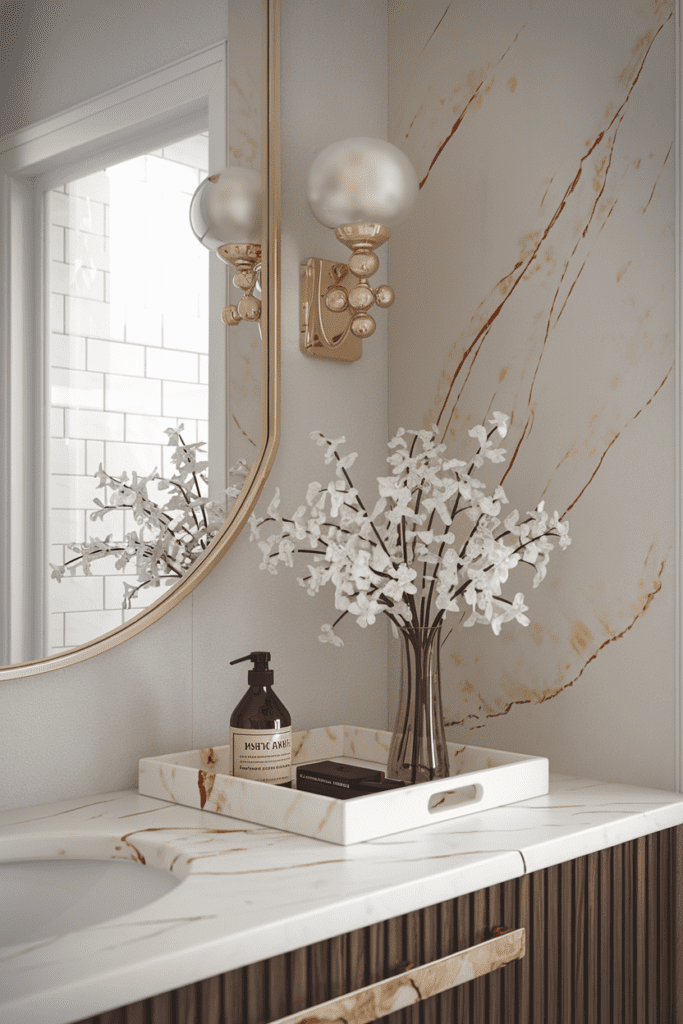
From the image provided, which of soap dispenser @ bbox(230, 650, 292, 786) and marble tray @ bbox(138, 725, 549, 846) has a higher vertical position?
soap dispenser @ bbox(230, 650, 292, 786)

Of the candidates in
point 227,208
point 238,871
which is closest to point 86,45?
point 227,208

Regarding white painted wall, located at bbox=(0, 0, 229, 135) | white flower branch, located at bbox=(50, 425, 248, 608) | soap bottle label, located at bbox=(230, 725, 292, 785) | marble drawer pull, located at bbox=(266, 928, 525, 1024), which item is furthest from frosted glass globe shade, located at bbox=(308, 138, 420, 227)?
marble drawer pull, located at bbox=(266, 928, 525, 1024)

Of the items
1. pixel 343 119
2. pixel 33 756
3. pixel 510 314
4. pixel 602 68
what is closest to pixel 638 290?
pixel 510 314

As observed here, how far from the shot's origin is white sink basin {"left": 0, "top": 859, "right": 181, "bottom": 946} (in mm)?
997

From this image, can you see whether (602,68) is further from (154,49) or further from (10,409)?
(10,409)

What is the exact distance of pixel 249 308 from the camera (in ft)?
Answer: 4.59

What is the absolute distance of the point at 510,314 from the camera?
146cm

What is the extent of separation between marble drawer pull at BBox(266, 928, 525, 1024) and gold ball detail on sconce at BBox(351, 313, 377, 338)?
2.75 feet

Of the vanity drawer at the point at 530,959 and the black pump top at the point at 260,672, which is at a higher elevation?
the black pump top at the point at 260,672

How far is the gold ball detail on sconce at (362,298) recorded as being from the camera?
1.43 m

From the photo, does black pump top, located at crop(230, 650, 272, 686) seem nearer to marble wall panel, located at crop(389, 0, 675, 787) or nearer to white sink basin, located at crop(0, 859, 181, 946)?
white sink basin, located at crop(0, 859, 181, 946)

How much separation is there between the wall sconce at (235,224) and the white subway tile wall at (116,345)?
26mm

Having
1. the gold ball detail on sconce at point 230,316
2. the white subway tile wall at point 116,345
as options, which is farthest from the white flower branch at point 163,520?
the gold ball detail on sconce at point 230,316

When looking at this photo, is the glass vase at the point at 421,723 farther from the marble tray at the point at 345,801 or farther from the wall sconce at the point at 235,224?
the wall sconce at the point at 235,224
